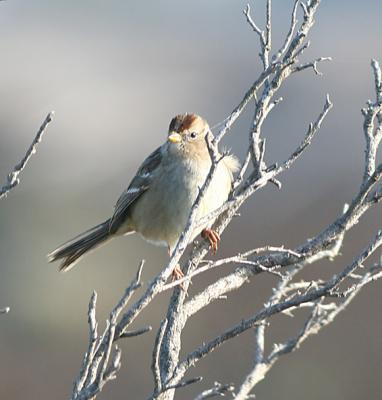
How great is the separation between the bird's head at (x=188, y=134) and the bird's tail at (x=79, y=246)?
0.74 metres

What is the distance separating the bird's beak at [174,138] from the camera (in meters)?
4.98

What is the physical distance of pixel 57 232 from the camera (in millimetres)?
11711

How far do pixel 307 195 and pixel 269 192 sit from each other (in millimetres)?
562

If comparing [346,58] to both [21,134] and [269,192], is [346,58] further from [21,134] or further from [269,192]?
[269,192]

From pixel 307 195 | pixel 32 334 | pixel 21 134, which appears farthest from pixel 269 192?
pixel 21 134

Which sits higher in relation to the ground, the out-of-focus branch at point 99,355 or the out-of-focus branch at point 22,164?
the out-of-focus branch at point 22,164

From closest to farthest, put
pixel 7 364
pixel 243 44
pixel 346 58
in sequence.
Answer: pixel 7 364 < pixel 346 58 < pixel 243 44

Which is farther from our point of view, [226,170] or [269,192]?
[269,192]

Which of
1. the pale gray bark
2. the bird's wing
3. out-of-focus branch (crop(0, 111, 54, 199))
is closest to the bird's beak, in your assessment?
the bird's wing

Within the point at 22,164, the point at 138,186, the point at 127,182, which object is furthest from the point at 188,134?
the point at 127,182

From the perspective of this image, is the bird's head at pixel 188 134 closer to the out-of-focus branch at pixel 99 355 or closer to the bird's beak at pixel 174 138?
the bird's beak at pixel 174 138

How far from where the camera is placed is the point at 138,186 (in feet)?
17.4

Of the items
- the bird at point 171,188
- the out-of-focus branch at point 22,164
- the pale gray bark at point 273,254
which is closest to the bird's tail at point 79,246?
the bird at point 171,188

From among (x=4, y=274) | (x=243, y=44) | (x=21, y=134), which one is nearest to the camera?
(x=4, y=274)
